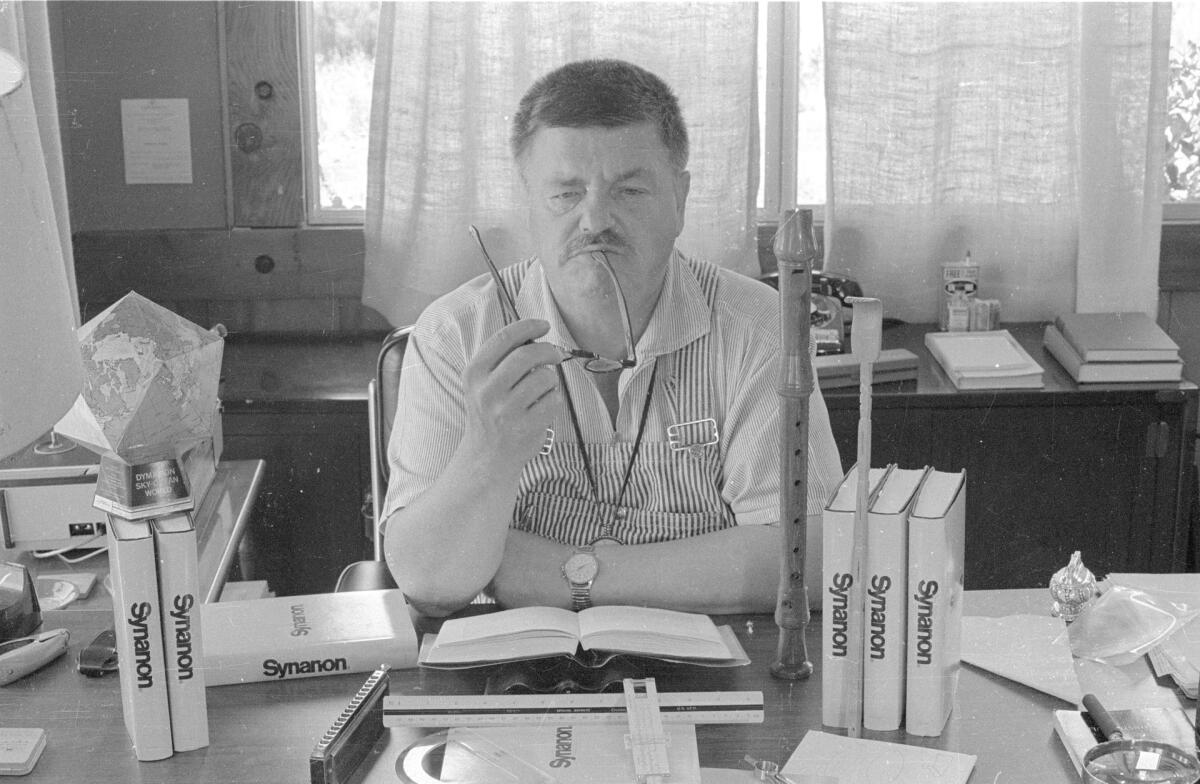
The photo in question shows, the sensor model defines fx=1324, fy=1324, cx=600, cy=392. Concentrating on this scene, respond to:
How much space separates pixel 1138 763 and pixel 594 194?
0.89 meters

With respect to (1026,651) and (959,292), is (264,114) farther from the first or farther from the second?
(1026,651)

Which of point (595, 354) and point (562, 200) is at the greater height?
point (562, 200)

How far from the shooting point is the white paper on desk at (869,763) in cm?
99

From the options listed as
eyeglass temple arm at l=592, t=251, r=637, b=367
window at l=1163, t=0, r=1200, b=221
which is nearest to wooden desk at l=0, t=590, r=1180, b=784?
eyeglass temple arm at l=592, t=251, r=637, b=367

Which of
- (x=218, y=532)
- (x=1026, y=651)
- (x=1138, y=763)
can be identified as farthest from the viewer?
(x=218, y=532)

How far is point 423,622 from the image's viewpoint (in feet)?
4.30

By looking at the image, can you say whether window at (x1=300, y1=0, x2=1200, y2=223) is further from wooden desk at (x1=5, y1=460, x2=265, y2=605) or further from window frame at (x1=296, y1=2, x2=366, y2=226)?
wooden desk at (x1=5, y1=460, x2=265, y2=605)

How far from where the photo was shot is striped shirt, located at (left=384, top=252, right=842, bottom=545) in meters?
1.54

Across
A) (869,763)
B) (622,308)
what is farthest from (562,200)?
(869,763)

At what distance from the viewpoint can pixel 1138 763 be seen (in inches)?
38.1

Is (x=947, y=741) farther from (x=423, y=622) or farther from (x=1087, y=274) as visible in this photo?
(x=1087, y=274)

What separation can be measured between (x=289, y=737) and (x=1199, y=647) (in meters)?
0.80

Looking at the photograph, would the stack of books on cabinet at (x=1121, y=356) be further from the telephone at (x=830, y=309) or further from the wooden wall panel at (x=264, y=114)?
the wooden wall panel at (x=264, y=114)

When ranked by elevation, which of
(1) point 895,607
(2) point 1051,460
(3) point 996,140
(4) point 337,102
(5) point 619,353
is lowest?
(2) point 1051,460
